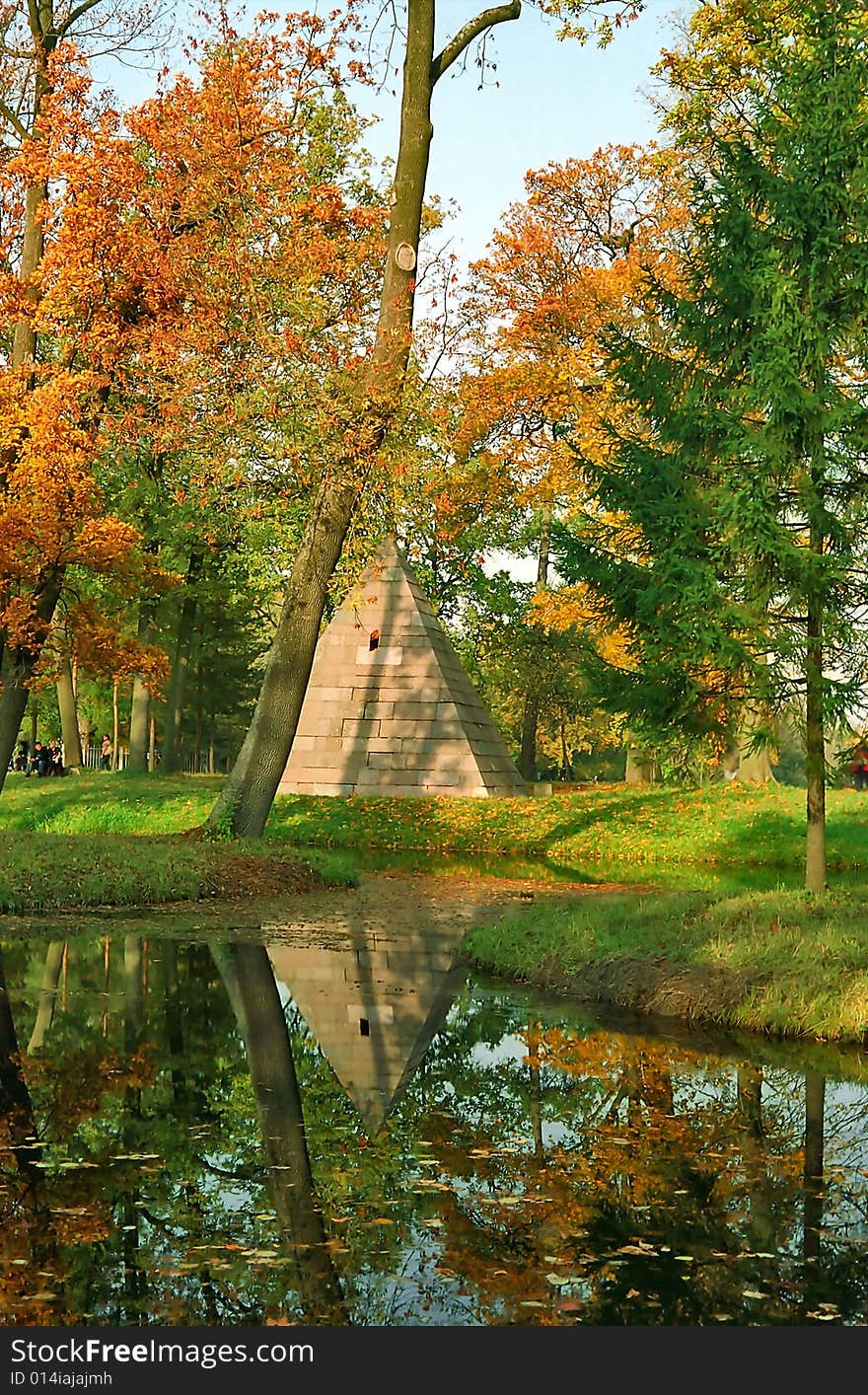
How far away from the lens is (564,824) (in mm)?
23516

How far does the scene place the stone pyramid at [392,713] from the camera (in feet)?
80.8

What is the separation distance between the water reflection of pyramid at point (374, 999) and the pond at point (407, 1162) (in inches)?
1.4

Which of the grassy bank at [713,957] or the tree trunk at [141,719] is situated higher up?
the tree trunk at [141,719]

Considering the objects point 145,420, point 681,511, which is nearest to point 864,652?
point 681,511

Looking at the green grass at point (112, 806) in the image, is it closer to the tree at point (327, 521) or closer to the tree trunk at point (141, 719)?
the tree trunk at point (141, 719)

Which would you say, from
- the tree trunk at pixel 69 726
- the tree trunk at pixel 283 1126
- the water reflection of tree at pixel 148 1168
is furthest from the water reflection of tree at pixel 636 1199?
the tree trunk at pixel 69 726

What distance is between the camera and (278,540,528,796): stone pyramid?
80.8 ft

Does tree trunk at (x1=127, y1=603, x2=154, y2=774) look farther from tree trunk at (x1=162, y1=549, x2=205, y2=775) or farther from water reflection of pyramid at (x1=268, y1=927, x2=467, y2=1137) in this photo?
water reflection of pyramid at (x1=268, y1=927, x2=467, y2=1137)

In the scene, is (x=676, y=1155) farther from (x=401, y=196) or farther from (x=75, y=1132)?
(x=401, y=196)

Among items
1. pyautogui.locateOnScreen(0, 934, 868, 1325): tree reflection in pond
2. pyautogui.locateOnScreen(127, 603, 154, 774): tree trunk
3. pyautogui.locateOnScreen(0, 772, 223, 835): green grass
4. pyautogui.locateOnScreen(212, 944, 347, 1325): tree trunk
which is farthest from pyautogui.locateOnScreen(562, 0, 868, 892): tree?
pyautogui.locateOnScreen(127, 603, 154, 774): tree trunk

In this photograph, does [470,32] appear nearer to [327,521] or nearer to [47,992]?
[327,521]

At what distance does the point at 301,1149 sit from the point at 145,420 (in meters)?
14.7

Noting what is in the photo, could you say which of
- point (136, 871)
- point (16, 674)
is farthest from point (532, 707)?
point (136, 871)

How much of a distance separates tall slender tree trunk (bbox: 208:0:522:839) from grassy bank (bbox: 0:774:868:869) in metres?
5.82
